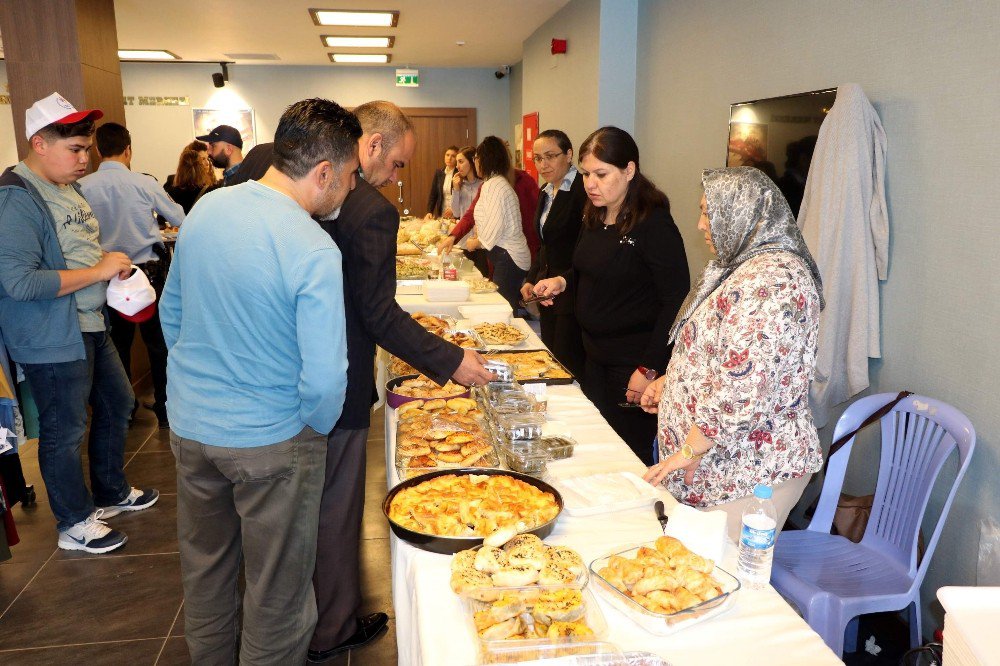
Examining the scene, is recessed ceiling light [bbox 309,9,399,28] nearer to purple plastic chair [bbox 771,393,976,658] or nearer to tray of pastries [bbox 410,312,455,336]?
tray of pastries [bbox 410,312,455,336]

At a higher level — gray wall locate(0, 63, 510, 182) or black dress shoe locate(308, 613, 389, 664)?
gray wall locate(0, 63, 510, 182)

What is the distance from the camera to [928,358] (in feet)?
7.22

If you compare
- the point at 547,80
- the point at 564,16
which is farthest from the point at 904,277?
the point at 547,80

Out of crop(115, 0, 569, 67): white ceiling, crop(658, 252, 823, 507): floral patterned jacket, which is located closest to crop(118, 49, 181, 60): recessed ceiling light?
crop(115, 0, 569, 67): white ceiling

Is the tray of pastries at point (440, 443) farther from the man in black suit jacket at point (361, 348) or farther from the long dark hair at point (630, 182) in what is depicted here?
the long dark hair at point (630, 182)

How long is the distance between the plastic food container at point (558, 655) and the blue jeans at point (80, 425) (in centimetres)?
234

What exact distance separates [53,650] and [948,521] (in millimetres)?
2810

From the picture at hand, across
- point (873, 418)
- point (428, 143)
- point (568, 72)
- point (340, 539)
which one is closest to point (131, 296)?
point (340, 539)

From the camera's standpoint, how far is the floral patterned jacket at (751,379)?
150 cm

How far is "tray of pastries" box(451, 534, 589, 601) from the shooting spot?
3.63 feet

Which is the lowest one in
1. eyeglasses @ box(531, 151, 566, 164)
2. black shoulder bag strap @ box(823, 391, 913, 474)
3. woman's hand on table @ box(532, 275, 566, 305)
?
black shoulder bag strap @ box(823, 391, 913, 474)

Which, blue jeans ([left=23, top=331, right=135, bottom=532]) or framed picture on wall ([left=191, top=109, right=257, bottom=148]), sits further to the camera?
framed picture on wall ([left=191, top=109, right=257, bottom=148])

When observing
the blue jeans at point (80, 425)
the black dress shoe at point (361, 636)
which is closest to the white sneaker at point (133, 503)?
the blue jeans at point (80, 425)

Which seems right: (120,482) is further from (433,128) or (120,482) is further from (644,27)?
(433,128)
